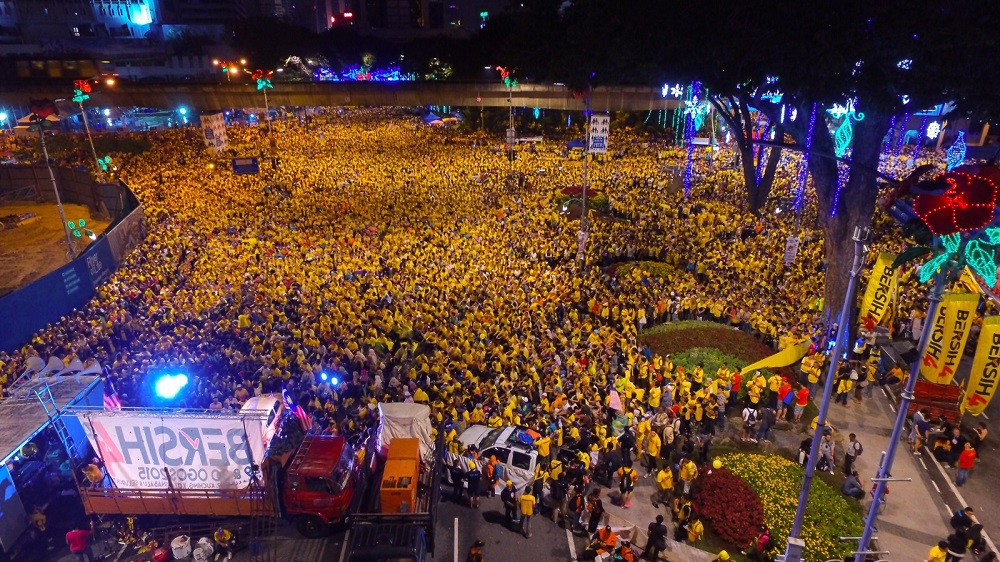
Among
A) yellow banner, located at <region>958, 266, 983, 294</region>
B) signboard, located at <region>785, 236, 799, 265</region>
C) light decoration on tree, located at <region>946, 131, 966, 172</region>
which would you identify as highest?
light decoration on tree, located at <region>946, 131, 966, 172</region>

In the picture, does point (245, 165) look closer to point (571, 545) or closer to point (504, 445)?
point (504, 445)

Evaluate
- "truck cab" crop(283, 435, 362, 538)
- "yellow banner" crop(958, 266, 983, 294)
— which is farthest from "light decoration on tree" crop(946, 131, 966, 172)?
"truck cab" crop(283, 435, 362, 538)

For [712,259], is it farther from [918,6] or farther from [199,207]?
[199,207]

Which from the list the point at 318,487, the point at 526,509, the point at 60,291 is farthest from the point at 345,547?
the point at 60,291

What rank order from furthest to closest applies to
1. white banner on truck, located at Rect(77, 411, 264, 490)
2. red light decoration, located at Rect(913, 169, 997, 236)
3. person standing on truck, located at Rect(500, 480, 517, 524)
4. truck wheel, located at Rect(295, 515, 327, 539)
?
person standing on truck, located at Rect(500, 480, 517, 524) → truck wheel, located at Rect(295, 515, 327, 539) → white banner on truck, located at Rect(77, 411, 264, 490) → red light decoration, located at Rect(913, 169, 997, 236)

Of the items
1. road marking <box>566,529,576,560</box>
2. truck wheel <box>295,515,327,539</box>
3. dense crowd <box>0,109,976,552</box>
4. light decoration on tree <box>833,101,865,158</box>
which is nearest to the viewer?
road marking <box>566,529,576,560</box>

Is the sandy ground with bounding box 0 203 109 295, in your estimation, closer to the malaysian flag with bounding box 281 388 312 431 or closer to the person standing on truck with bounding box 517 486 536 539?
the malaysian flag with bounding box 281 388 312 431

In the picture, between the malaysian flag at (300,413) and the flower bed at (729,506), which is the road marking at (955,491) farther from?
the malaysian flag at (300,413)

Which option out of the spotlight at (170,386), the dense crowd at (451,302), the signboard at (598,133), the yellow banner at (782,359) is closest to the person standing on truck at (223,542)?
the dense crowd at (451,302)

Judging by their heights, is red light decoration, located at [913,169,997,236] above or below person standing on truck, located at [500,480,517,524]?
above
